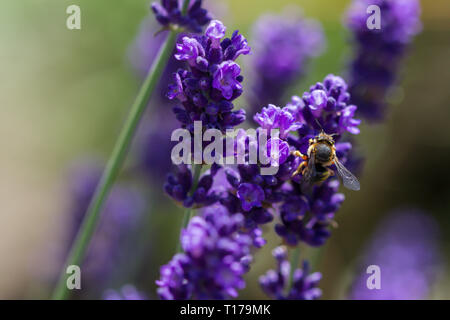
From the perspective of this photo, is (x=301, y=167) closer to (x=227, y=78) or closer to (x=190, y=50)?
(x=227, y=78)

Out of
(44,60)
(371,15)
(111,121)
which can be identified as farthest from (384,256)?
(44,60)

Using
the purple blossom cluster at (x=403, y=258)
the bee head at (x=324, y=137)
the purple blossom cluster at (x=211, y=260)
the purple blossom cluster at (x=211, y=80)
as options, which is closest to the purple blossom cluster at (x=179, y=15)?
the purple blossom cluster at (x=211, y=80)

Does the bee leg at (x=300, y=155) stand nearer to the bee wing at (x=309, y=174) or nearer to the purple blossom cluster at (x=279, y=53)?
the bee wing at (x=309, y=174)

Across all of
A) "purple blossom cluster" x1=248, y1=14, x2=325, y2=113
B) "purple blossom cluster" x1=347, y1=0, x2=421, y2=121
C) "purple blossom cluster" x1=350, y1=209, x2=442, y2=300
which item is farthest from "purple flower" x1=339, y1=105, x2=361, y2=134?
"purple blossom cluster" x1=350, y1=209, x2=442, y2=300

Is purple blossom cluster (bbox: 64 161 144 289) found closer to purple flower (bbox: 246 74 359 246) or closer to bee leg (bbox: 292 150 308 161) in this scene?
purple flower (bbox: 246 74 359 246)

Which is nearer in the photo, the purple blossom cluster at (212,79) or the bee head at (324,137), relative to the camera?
the purple blossom cluster at (212,79)

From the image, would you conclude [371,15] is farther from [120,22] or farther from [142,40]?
[120,22]
